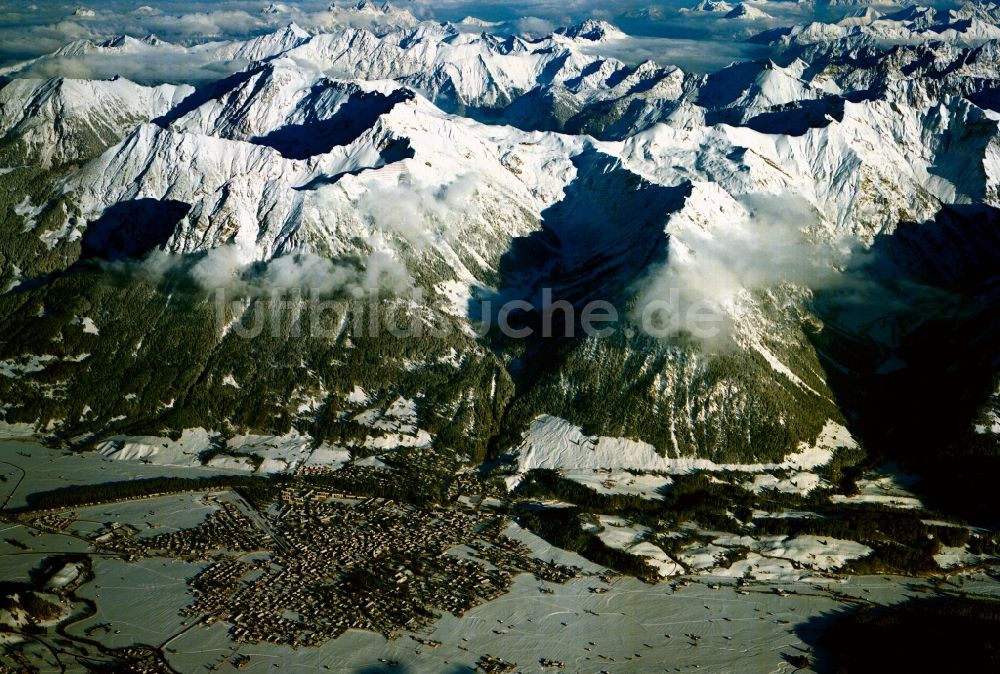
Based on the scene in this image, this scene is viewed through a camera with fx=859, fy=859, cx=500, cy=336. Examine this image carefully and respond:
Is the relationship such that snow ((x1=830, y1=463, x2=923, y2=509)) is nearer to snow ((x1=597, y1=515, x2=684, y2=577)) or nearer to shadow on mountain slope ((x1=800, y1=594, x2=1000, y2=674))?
shadow on mountain slope ((x1=800, y1=594, x2=1000, y2=674))

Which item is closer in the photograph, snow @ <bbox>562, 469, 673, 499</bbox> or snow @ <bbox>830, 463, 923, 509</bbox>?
snow @ <bbox>830, 463, 923, 509</bbox>

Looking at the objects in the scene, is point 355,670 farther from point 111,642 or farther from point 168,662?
point 111,642

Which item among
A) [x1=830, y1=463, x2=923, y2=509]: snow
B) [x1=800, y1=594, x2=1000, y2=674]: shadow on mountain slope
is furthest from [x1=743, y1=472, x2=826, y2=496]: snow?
Result: [x1=800, y1=594, x2=1000, y2=674]: shadow on mountain slope

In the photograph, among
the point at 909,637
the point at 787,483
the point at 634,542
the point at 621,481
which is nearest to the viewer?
the point at 909,637

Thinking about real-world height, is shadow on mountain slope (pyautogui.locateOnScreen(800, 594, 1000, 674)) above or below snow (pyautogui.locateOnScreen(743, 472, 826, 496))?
below

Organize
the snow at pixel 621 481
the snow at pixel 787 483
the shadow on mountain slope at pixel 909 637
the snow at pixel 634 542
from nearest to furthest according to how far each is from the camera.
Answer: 1. the shadow on mountain slope at pixel 909 637
2. the snow at pixel 634 542
3. the snow at pixel 621 481
4. the snow at pixel 787 483

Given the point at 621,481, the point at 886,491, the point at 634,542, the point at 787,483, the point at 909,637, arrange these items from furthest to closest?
the point at 621,481 → the point at 787,483 → the point at 886,491 → the point at 634,542 → the point at 909,637

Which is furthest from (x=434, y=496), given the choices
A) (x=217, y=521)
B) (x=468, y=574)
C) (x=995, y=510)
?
(x=995, y=510)

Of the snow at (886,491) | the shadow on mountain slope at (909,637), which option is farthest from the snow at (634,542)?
the snow at (886,491)

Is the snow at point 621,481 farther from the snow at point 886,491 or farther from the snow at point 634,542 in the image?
the snow at point 886,491

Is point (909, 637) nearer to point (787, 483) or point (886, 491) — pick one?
point (886, 491)

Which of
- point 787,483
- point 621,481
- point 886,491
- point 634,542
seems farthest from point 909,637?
point 621,481
